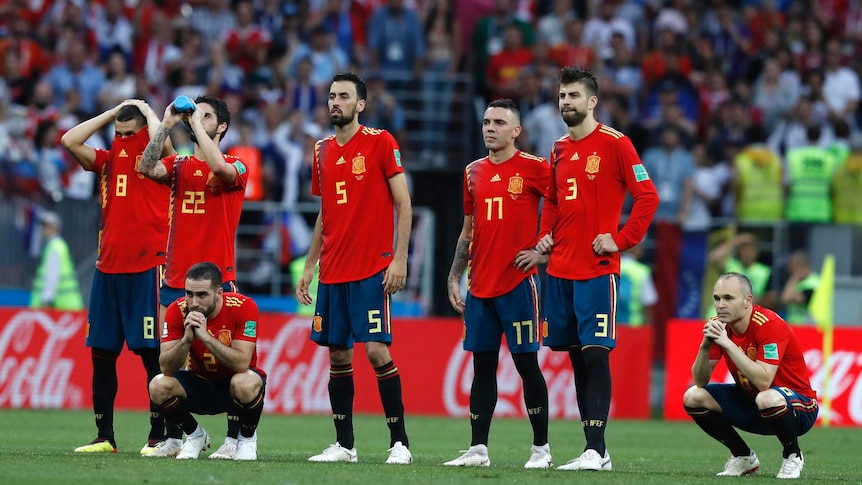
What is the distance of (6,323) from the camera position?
17.0 m

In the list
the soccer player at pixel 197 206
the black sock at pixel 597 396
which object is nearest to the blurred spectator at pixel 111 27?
the soccer player at pixel 197 206

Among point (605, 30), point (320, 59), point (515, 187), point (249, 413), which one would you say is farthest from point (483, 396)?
point (605, 30)

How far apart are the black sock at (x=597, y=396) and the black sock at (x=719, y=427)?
779 mm

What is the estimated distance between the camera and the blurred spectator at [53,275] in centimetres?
1764

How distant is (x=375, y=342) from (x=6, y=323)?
8.25m

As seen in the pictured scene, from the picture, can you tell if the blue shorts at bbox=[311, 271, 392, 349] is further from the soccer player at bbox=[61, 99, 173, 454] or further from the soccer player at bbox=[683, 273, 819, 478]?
the soccer player at bbox=[683, 273, 819, 478]

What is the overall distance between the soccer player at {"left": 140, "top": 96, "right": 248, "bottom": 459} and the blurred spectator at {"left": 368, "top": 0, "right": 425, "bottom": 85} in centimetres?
1166

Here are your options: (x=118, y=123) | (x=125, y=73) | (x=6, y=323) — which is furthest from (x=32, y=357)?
(x=118, y=123)

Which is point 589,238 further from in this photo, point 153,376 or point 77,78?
point 77,78

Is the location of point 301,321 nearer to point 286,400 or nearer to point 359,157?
point 286,400

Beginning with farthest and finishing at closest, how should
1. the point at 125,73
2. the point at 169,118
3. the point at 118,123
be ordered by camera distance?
the point at 125,73 < the point at 118,123 < the point at 169,118

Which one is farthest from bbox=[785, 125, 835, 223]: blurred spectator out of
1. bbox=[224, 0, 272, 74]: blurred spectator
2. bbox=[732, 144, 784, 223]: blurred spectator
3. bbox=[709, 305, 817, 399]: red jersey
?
bbox=[709, 305, 817, 399]: red jersey

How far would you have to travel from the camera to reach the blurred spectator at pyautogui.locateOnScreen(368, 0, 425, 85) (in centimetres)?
2219

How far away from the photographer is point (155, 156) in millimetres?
10398
